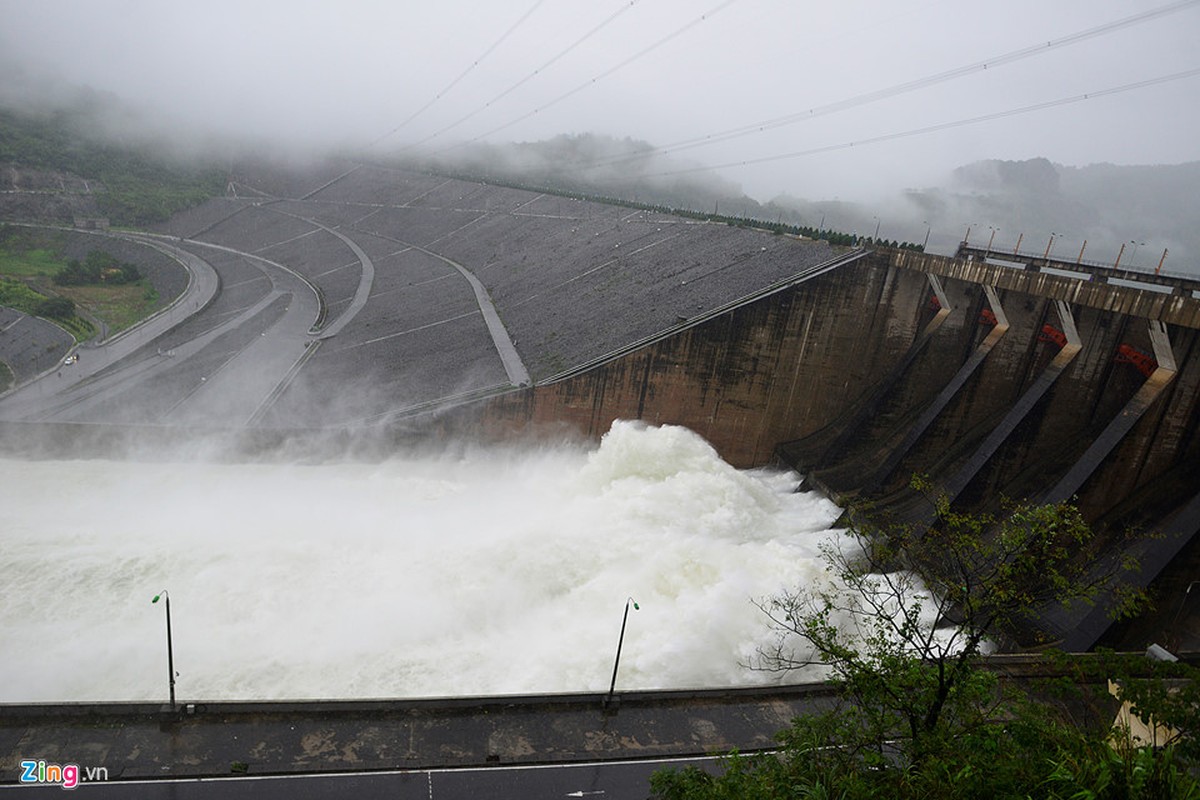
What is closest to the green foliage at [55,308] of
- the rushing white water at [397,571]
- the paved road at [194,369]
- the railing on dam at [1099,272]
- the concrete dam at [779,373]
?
the paved road at [194,369]

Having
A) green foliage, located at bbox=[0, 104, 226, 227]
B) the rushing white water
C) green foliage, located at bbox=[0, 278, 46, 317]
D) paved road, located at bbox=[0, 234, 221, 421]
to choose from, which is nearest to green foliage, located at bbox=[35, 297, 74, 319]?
green foliage, located at bbox=[0, 278, 46, 317]

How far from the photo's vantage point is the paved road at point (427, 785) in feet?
33.2

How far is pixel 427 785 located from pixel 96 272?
4895 centimetres

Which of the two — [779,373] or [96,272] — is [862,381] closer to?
[779,373]

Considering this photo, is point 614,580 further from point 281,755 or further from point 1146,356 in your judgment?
point 1146,356

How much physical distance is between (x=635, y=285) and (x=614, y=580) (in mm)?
15603

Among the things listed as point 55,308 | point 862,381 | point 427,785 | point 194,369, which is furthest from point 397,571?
point 55,308

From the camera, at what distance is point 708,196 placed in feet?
294

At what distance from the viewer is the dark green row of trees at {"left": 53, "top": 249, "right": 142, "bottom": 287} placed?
45625 millimetres

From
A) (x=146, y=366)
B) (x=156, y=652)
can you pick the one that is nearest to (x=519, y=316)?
(x=146, y=366)

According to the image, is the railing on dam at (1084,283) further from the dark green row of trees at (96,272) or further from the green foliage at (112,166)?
the green foliage at (112,166)

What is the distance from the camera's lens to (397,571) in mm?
17281

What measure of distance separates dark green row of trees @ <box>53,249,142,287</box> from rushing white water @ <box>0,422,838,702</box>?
3077 centimetres

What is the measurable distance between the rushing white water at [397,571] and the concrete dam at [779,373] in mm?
1827
